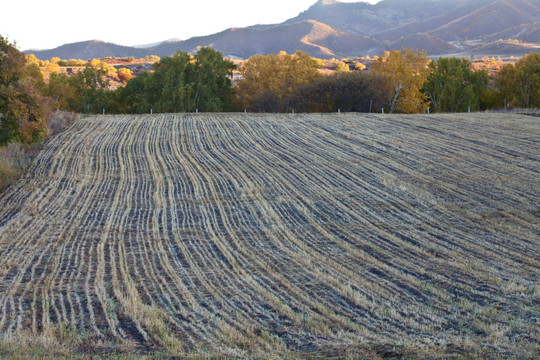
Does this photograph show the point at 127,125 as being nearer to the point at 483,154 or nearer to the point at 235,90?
the point at 483,154

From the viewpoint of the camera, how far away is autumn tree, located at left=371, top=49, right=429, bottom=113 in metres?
60.2

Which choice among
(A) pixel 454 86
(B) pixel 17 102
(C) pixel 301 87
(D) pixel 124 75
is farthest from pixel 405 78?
(D) pixel 124 75

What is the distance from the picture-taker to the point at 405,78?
6059 centimetres

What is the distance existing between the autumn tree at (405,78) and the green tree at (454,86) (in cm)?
430

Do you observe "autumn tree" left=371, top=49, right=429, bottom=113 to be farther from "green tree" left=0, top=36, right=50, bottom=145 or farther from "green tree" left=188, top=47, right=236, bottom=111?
"green tree" left=0, top=36, right=50, bottom=145

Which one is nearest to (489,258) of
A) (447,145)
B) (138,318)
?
(138,318)

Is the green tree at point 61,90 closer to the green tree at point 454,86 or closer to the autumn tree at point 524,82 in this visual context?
the green tree at point 454,86

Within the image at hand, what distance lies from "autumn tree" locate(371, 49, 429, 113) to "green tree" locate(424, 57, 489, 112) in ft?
14.1

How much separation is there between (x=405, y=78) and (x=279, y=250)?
51.5 metres

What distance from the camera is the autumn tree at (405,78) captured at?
6019 cm

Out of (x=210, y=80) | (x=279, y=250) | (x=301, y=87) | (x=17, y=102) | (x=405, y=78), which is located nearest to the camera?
(x=279, y=250)

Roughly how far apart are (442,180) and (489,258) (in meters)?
9.02

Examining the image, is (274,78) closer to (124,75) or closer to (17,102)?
(17,102)

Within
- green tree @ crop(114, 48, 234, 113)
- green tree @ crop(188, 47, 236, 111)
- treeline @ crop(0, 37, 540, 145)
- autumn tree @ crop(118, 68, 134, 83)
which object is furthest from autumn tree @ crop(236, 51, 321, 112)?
autumn tree @ crop(118, 68, 134, 83)
